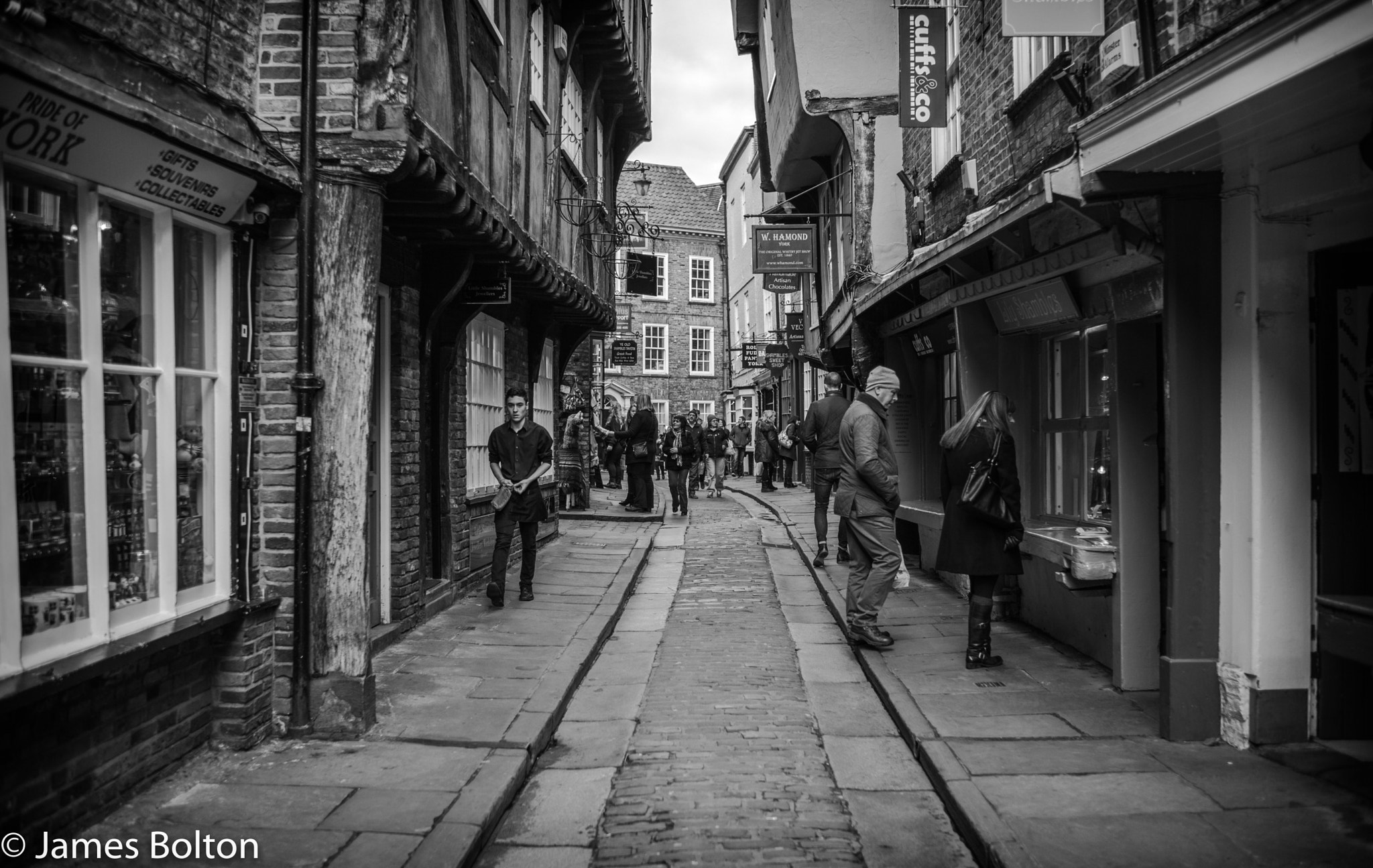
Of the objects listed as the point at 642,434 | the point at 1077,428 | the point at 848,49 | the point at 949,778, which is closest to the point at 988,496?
the point at 1077,428

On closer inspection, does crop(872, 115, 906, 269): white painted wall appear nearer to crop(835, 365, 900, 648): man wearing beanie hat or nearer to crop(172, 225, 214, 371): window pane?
crop(835, 365, 900, 648): man wearing beanie hat

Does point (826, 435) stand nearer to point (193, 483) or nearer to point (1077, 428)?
point (1077, 428)

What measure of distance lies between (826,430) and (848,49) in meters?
6.09

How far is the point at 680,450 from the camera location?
17.2 metres

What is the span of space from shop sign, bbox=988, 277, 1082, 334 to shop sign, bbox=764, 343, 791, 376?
17905 millimetres

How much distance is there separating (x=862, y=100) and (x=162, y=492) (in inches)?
453

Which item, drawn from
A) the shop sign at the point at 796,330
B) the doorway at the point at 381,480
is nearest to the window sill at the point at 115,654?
the doorway at the point at 381,480

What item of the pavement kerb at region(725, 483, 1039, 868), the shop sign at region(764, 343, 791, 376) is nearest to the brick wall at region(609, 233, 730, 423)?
the shop sign at region(764, 343, 791, 376)

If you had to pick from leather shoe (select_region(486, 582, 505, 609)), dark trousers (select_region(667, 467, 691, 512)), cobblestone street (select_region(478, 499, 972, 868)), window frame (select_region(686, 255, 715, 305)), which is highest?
window frame (select_region(686, 255, 715, 305))

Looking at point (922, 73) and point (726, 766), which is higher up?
point (922, 73)

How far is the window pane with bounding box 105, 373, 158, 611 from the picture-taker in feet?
14.5

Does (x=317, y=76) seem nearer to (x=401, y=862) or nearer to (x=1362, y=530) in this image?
(x=401, y=862)

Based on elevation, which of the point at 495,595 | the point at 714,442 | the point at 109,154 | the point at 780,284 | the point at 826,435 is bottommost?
the point at 495,595

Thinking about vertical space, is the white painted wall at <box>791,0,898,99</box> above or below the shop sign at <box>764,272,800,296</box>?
above
